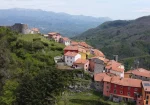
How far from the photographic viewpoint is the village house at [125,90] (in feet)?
167

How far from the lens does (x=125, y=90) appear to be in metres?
51.5

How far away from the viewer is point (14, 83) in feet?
160

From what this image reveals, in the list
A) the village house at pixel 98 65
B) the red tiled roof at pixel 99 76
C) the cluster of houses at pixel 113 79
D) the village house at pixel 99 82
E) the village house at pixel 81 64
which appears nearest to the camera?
the cluster of houses at pixel 113 79

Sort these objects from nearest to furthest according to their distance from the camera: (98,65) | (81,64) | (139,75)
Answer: (81,64) → (98,65) → (139,75)

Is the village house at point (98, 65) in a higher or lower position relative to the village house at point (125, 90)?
higher

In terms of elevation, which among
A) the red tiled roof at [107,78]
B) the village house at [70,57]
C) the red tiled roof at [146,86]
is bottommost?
the red tiled roof at [146,86]

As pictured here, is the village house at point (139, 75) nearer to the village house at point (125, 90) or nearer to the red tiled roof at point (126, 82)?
the red tiled roof at point (126, 82)

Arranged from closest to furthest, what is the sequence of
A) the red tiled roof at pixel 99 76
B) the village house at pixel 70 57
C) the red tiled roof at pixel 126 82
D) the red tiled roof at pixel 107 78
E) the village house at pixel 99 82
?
1. the red tiled roof at pixel 126 82
2. the red tiled roof at pixel 107 78
3. the village house at pixel 99 82
4. the red tiled roof at pixel 99 76
5. the village house at pixel 70 57

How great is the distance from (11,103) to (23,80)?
16.1ft

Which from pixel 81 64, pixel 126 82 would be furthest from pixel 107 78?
pixel 81 64

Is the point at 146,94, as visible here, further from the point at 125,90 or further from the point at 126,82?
the point at 126,82

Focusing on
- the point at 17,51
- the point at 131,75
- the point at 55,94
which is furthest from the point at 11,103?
the point at 131,75

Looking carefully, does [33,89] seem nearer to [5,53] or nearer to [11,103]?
[11,103]

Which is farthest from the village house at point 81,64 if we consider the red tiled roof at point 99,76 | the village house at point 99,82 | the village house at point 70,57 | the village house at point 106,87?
the village house at point 106,87
